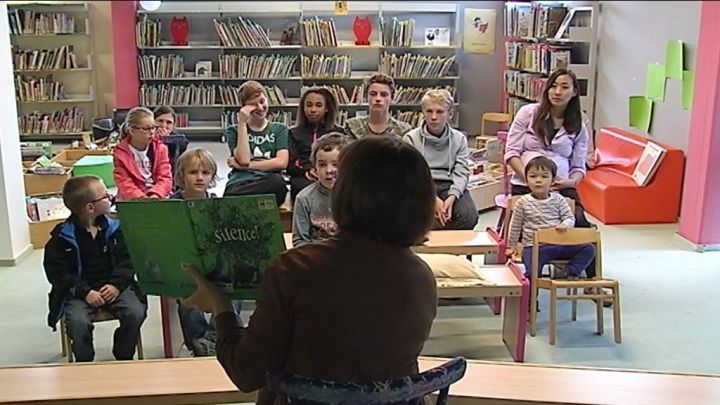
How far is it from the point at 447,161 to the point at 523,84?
4.14 metres

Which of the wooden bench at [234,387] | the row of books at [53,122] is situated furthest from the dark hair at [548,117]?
the row of books at [53,122]

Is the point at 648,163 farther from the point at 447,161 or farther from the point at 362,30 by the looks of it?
the point at 362,30

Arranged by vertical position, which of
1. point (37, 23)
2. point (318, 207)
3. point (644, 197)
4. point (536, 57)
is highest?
point (37, 23)

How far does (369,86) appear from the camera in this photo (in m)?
4.36

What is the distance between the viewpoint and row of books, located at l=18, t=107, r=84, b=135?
907 centimetres

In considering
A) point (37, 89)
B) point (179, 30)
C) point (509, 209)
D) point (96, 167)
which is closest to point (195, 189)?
point (509, 209)

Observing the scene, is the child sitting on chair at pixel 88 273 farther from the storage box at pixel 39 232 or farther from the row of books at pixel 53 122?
the row of books at pixel 53 122

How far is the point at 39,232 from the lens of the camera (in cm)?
500

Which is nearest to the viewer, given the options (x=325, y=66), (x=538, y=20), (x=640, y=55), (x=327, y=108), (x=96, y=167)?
(x=327, y=108)

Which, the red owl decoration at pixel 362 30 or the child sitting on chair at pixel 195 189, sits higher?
the red owl decoration at pixel 362 30

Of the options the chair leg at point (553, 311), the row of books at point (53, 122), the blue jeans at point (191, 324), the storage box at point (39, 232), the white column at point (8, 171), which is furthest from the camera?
the row of books at point (53, 122)

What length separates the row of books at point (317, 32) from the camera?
29.1ft

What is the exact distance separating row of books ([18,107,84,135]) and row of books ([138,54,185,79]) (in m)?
0.98

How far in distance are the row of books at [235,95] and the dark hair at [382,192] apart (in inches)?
307
